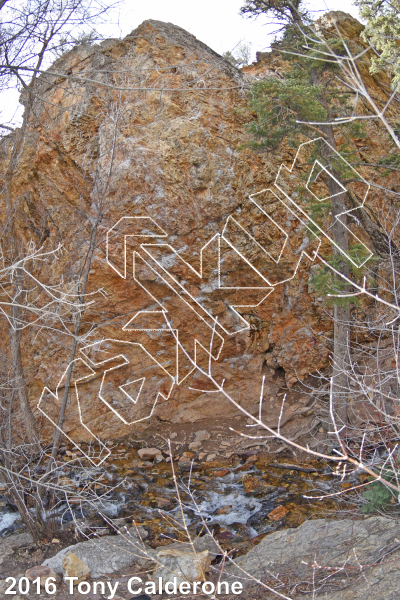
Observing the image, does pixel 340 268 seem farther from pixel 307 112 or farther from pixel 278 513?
pixel 278 513

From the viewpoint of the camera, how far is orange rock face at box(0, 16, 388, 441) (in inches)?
278

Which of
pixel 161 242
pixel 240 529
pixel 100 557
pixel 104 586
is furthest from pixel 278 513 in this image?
pixel 161 242

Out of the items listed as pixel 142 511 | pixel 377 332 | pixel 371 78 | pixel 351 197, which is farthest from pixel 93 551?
pixel 371 78

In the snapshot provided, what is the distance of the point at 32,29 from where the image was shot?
4.44 metres

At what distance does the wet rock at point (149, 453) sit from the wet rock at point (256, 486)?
143 cm

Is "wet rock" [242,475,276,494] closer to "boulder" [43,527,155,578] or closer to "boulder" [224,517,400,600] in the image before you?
"boulder" [224,517,400,600]

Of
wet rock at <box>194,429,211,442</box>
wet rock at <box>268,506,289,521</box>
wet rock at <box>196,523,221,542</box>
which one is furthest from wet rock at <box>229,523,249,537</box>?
wet rock at <box>194,429,211,442</box>

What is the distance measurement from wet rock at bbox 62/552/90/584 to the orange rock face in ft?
11.1

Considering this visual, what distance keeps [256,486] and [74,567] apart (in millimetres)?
2700

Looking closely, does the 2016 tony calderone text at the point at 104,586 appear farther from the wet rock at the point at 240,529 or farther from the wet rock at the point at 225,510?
the wet rock at the point at 225,510

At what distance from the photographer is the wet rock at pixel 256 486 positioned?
589 centimetres

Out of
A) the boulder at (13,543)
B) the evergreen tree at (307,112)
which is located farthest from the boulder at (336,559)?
the boulder at (13,543)

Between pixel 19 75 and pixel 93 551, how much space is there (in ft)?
14.5

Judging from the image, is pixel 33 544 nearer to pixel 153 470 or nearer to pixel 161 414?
pixel 153 470
